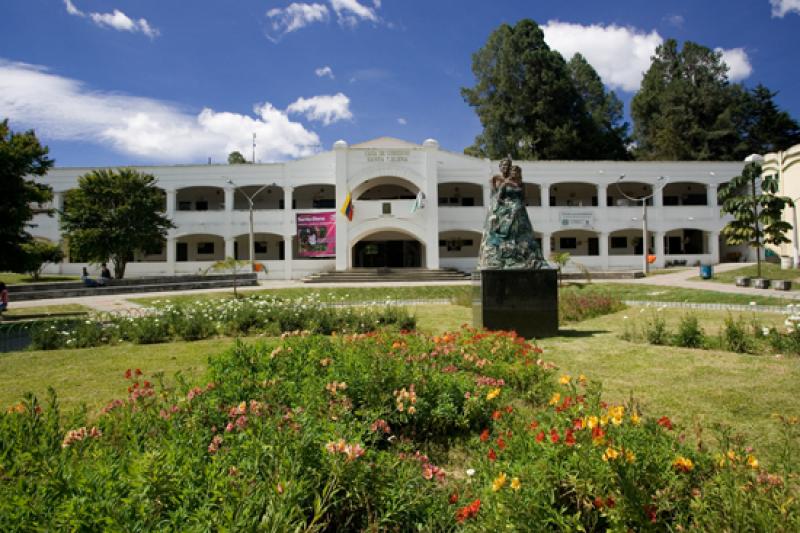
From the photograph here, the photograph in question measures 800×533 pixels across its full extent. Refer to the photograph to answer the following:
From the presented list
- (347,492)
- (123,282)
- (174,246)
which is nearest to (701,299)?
(347,492)

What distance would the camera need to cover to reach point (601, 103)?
49.8 m

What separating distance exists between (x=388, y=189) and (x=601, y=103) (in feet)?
98.4

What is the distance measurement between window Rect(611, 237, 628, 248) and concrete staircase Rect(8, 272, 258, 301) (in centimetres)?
3060

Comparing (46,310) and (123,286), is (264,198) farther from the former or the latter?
(46,310)

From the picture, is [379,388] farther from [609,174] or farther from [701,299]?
[609,174]

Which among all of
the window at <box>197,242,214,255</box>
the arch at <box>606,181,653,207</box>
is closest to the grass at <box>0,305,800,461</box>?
the window at <box>197,242,214,255</box>

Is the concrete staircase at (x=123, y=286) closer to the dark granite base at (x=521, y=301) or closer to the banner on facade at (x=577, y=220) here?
the dark granite base at (x=521, y=301)

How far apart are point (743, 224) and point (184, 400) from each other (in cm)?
2599

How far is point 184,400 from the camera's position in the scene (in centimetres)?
355

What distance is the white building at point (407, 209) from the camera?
32062 mm

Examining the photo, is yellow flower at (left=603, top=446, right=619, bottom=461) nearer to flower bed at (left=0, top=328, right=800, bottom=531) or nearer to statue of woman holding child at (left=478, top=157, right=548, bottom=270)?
flower bed at (left=0, top=328, right=800, bottom=531)

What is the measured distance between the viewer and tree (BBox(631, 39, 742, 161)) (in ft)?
143

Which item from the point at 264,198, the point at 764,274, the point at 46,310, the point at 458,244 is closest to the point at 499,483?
the point at 46,310

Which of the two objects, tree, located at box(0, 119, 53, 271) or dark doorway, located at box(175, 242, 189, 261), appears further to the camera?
dark doorway, located at box(175, 242, 189, 261)
